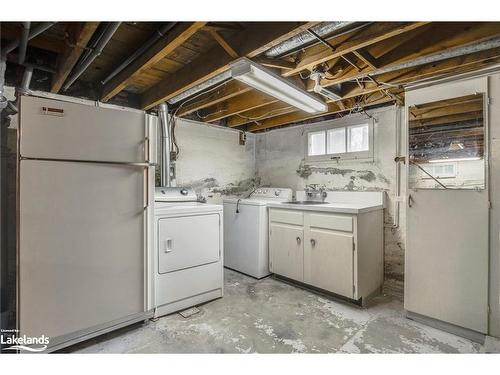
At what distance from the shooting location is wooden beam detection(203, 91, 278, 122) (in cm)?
269

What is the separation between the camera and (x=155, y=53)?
1.68m

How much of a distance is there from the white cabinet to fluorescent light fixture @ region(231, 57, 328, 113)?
3.73 ft

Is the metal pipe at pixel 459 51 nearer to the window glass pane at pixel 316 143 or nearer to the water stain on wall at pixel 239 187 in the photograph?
the window glass pane at pixel 316 143

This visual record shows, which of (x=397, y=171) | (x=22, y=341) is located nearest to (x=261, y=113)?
(x=397, y=171)


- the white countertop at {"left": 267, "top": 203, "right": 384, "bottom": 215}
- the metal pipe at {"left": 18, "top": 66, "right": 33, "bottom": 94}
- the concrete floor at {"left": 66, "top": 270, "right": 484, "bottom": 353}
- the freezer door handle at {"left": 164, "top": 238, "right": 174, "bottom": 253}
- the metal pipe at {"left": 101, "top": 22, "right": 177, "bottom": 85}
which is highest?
the metal pipe at {"left": 101, "top": 22, "right": 177, "bottom": 85}

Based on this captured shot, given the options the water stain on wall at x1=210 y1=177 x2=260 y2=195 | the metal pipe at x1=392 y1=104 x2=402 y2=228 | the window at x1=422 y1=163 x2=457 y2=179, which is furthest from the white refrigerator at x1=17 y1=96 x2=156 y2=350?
the metal pipe at x1=392 y1=104 x2=402 y2=228

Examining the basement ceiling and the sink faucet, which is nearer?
the basement ceiling

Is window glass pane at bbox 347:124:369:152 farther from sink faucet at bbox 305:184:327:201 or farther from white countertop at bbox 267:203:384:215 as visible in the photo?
white countertop at bbox 267:203:384:215

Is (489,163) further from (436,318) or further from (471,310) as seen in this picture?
(436,318)

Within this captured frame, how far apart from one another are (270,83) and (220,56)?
1.39ft

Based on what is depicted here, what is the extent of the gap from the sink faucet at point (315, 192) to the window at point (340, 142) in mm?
412

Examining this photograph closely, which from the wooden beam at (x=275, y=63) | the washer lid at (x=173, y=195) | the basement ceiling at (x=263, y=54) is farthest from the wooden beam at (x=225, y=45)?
the washer lid at (x=173, y=195)

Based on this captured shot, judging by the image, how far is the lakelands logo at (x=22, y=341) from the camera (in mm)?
1549
